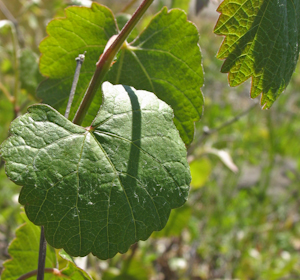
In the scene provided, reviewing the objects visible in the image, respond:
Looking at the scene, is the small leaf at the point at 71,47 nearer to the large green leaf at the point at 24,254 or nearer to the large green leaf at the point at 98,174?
the large green leaf at the point at 98,174

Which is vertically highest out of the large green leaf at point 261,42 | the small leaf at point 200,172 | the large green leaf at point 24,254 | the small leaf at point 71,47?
the large green leaf at point 261,42

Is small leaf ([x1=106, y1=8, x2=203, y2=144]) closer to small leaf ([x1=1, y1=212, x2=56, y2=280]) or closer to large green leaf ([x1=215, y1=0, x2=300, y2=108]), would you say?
large green leaf ([x1=215, y1=0, x2=300, y2=108])

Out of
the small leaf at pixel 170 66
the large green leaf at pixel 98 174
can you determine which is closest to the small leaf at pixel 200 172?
the small leaf at pixel 170 66

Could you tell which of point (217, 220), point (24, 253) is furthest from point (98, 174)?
point (217, 220)

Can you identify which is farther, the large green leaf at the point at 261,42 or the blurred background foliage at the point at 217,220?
the blurred background foliage at the point at 217,220

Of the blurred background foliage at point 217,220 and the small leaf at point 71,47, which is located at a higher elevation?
the small leaf at point 71,47

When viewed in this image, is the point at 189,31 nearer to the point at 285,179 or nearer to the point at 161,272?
the point at 161,272

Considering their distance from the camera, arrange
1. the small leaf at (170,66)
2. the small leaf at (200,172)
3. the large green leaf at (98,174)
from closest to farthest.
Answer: the large green leaf at (98,174) < the small leaf at (170,66) < the small leaf at (200,172)

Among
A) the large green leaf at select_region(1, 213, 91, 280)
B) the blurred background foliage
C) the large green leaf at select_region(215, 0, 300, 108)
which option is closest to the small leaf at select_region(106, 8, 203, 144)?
the large green leaf at select_region(215, 0, 300, 108)
